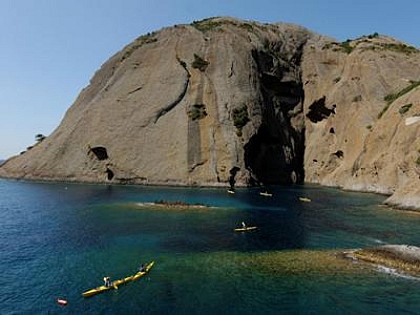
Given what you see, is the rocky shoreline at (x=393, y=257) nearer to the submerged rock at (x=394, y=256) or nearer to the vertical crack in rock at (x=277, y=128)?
the submerged rock at (x=394, y=256)

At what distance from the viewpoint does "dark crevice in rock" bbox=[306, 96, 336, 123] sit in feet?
562

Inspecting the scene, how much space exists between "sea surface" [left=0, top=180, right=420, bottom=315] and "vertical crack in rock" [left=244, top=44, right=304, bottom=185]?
181 ft

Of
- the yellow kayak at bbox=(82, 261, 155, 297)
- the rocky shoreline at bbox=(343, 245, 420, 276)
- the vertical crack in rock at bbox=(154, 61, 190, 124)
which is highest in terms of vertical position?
the vertical crack in rock at bbox=(154, 61, 190, 124)

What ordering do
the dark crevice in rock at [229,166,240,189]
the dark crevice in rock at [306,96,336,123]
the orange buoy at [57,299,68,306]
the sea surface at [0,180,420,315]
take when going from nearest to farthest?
1. the orange buoy at [57,299,68,306]
2. the sea surface at [0,180,420,315]
3. the dark crevice in rock at [229,166,240,189]
4. the dark crevice in rock at [306,96,336,123]

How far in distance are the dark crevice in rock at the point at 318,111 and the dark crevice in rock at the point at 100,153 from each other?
274ft

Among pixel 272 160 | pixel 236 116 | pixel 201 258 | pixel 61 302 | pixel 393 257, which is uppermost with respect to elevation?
pixel 236 116

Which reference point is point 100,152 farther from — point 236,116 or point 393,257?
point 393,257

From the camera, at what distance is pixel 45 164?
5635 inches

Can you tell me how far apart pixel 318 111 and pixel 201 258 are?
450 feet

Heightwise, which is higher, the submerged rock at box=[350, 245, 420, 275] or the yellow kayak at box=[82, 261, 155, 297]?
the submerged rock at box=[350, 245, 420, 275]

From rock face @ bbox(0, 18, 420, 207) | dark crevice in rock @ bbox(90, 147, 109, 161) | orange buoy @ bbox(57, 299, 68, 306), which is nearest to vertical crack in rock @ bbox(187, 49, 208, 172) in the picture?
rock face @ bbox(0, 18, 420, 207)

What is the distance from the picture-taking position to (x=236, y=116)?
13812 centimetres

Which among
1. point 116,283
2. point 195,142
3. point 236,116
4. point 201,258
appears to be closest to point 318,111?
point 236,116

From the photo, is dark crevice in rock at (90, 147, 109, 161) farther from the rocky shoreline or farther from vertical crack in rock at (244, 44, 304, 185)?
the rocky shoreline
